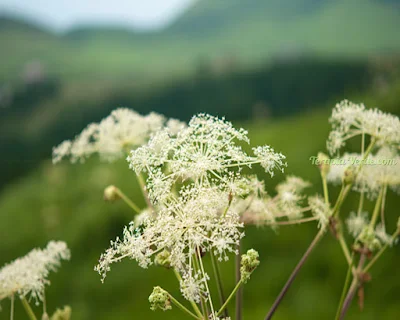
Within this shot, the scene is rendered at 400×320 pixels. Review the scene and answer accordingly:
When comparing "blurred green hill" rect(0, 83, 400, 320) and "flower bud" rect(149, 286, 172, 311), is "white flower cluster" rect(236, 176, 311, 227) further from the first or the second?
"blurred green hill" rect(0, 83, 400, 320)

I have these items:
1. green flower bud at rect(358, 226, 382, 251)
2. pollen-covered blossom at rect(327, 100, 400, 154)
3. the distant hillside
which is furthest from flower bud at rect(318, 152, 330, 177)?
the distant hillside

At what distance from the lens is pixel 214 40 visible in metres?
4.55

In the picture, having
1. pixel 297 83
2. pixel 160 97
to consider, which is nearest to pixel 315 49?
pixel 297 83

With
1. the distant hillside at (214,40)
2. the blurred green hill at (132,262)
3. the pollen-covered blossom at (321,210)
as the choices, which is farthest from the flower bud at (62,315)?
the distant hillside at (214,40)

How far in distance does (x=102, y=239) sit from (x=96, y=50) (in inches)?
122

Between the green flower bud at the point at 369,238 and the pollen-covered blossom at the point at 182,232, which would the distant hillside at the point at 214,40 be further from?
the pollen-covered blossom at the point at 182,232

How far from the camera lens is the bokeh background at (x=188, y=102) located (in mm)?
1979

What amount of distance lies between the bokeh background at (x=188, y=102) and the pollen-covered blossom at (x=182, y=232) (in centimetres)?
113

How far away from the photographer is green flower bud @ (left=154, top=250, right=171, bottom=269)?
49cm

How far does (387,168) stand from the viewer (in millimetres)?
735

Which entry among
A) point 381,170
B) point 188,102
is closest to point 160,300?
point 381,170

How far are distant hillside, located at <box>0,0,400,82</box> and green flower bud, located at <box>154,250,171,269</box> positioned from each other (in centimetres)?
328

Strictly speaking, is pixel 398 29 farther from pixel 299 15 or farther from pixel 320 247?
pixel 320 247

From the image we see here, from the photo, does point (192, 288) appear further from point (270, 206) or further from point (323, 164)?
point (323, 164)
